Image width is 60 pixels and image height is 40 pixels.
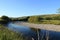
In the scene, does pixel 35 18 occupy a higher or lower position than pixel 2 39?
lower

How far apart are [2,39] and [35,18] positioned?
6866 centimetres

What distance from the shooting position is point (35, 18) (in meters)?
75.9

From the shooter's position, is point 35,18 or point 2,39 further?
point 35,18

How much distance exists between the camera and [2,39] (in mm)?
7523
